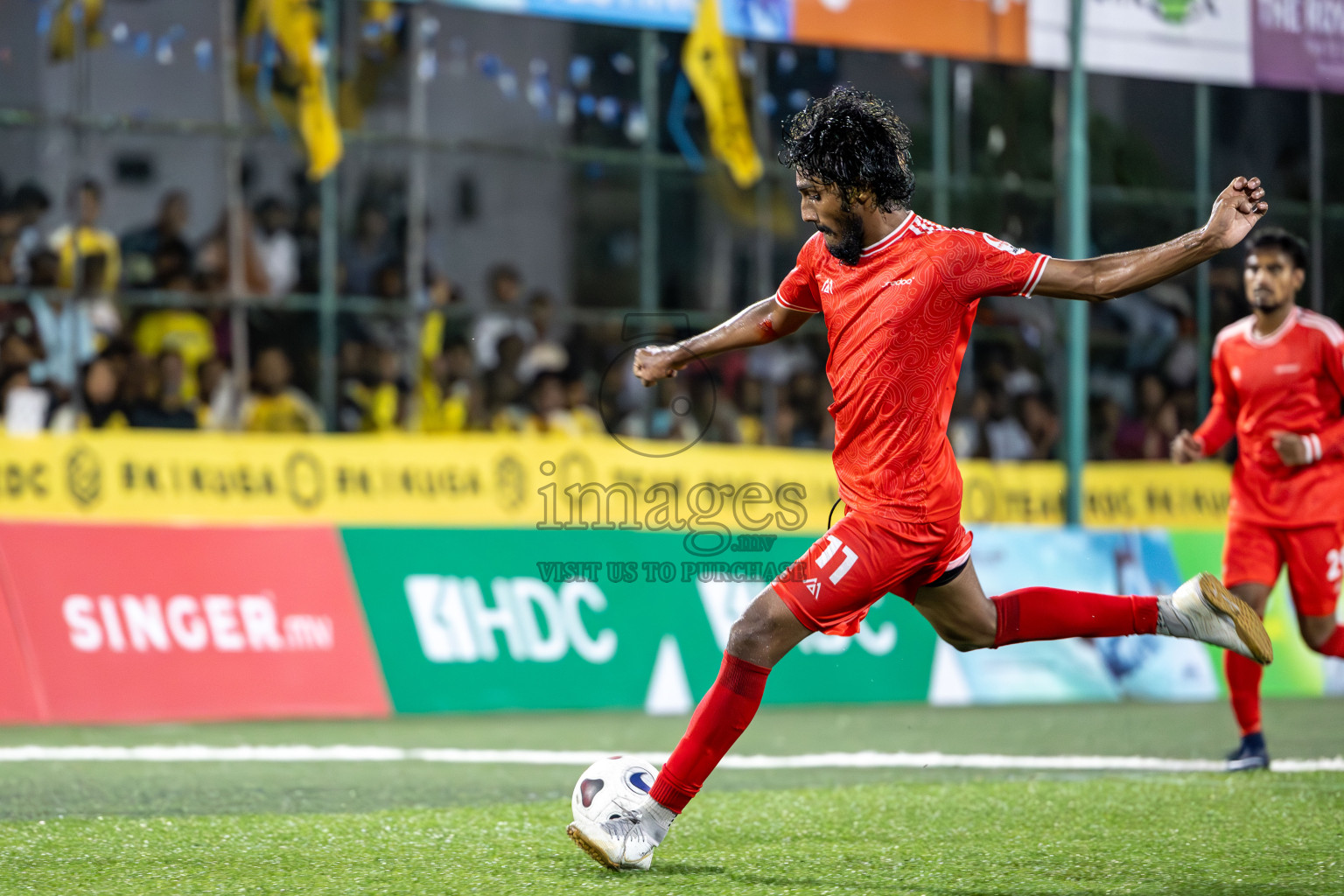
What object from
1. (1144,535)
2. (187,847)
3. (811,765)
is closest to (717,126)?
(1144,535)

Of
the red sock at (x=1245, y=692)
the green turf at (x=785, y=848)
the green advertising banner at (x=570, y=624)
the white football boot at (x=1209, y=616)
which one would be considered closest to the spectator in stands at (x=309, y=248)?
the green advertising banner at (x=570, y=624)

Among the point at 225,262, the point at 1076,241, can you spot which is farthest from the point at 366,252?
the point at 1076,241

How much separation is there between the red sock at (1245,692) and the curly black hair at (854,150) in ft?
11.5

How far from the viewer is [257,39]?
595 inches

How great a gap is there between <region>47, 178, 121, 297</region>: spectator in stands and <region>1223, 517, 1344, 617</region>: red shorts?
29.9 feet

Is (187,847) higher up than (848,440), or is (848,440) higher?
(848,440)

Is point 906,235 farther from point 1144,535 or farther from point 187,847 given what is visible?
point 1144,535

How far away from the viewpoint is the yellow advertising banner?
10828 mm

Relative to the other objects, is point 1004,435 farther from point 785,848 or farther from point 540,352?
point 785,848

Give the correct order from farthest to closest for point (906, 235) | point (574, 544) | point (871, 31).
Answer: point (871, 31)
point (574, 544)
point (906, 235)

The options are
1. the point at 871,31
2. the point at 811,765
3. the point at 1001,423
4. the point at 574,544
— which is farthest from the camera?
the point at 1001,423

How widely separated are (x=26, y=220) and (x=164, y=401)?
2.15 metres

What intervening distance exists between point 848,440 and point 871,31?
876 centimetres

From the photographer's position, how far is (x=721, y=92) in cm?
1449
